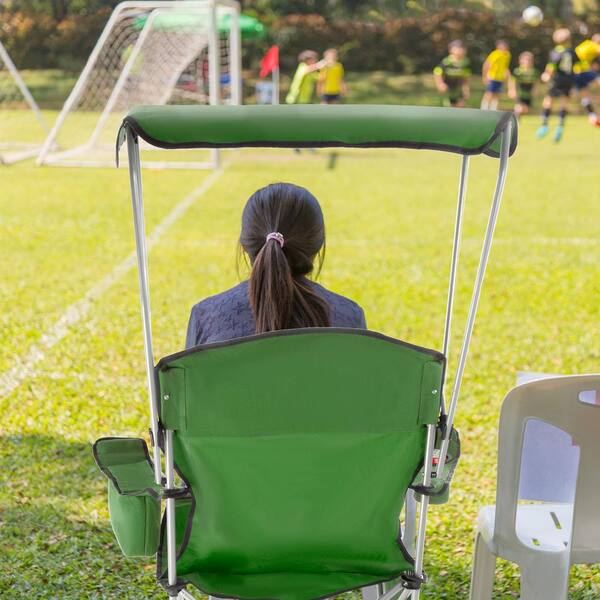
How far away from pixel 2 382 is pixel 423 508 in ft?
11.8

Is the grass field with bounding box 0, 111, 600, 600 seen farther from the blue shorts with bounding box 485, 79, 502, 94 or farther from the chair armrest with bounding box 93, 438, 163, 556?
the blue shorts with bounding box 485, 79, 502, 94

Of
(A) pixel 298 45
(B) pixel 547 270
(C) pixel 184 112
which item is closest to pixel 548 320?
(B) pixel 547 270

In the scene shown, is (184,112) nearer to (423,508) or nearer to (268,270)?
(268,270)

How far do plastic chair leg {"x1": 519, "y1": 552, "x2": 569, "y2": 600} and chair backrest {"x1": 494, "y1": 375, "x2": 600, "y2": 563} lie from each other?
50 millimetres

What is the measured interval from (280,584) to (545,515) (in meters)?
0.81

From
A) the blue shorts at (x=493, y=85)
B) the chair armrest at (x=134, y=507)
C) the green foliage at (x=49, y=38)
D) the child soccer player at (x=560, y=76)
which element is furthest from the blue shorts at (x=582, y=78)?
the chair armrest at (x=134, y=507)

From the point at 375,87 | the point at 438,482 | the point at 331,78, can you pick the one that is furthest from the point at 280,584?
the point at 375,87

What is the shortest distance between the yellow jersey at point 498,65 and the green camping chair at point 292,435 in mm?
21201

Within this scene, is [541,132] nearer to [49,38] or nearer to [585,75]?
[585,75]

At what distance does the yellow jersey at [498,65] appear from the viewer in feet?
73.8

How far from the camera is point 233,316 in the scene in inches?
100

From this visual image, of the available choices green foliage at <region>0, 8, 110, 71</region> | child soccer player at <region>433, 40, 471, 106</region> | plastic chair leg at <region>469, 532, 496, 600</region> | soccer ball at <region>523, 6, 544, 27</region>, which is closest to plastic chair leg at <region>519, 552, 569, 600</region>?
plastic chair leg at <region>469, 532, 496, 600</region>

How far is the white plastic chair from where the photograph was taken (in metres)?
2.30

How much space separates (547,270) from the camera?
8062mm
